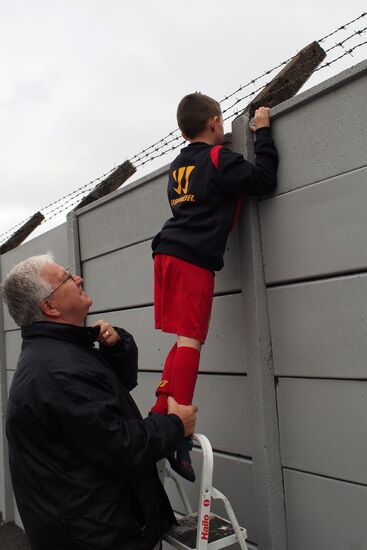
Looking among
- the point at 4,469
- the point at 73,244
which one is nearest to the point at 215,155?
the point at 73,244

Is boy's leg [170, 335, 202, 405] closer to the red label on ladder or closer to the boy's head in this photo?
the red label on ladder

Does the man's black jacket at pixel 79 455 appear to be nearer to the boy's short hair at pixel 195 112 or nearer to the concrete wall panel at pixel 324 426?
the concrete wall panel at pixel 324 426

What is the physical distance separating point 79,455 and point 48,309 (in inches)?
22.8

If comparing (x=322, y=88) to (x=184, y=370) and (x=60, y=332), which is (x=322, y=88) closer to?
(x=184, y=370)

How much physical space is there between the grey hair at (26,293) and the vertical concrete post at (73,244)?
2064 millimetres

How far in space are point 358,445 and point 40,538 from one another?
1211mm

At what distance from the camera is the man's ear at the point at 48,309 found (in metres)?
2.09

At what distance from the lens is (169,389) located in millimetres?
2312

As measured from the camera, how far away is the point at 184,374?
7.57 ft

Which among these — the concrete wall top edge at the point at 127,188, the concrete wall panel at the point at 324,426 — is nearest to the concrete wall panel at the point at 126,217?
the concrete wall top edge at the point at 127,188

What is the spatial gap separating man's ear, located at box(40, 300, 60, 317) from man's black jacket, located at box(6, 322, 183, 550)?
0.16 meters

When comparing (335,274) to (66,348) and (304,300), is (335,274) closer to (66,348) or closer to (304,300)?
(304,300)

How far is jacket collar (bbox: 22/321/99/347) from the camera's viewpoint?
199 cm

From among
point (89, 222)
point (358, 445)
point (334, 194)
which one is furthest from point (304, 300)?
point (89, 222)
